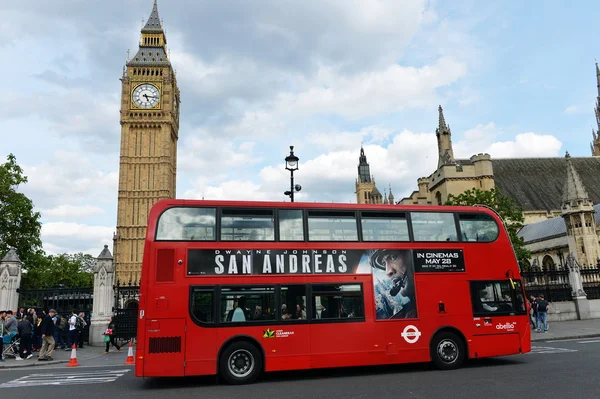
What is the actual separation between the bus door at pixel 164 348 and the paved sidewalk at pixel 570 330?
13099 mm

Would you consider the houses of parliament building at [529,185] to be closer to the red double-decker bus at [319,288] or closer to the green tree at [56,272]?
the red double-decker bus at [319,288]

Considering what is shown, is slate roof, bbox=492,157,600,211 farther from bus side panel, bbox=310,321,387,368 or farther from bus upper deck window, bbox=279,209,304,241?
bus upper deck window, bbox=279,209,304,241

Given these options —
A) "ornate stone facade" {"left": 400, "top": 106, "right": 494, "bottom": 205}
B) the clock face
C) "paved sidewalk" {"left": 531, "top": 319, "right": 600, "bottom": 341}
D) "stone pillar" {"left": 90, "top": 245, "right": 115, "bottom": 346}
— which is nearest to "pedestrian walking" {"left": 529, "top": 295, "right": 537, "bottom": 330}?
"paved sidewalk" {"left": 531, "top": 319, "right": 600, "bottom": 341}

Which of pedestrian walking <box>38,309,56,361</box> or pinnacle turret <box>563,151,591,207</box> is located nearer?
pedestrian walking <box>38,309,56,361</box>

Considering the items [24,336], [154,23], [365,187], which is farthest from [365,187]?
[24,336]

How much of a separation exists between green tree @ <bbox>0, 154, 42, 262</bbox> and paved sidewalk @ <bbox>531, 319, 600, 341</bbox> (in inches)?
1345

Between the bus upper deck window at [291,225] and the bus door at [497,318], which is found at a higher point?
the bus upper deck window at [291,225]

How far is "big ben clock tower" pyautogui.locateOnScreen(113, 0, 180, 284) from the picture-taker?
66.1m

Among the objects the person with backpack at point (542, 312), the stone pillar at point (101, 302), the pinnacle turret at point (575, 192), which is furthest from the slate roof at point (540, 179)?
the stone pillar at point (101, 302)

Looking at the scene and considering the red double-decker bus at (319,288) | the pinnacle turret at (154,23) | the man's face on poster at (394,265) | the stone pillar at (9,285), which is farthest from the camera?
the pinnacle turret at (154,23)

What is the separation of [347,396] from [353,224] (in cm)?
379

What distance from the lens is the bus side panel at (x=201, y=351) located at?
8.59m

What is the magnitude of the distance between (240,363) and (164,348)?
1.56 m

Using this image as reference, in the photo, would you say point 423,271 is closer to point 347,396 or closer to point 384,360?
point 384,360
